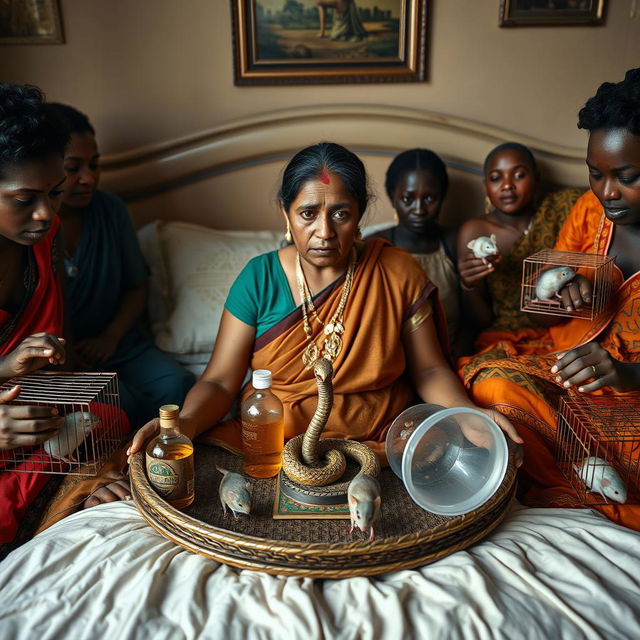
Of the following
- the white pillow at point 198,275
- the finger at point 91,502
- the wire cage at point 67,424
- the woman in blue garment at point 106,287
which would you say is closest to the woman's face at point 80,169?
the woman in blue garment at point 106,287

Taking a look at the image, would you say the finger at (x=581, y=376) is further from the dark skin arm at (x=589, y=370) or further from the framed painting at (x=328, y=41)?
the framed painting at (x=328, y=41)

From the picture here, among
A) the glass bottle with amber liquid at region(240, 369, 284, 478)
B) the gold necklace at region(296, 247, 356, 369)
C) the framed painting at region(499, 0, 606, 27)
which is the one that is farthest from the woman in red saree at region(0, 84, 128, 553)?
the framed painting at region(499, 0, 606, 27)

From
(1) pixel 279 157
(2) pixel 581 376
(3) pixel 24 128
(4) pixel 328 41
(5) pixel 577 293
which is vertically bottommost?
(2) pixel 581 376

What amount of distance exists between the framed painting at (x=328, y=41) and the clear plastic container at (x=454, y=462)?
1752 millimetres

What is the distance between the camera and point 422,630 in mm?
1193

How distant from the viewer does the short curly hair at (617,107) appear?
1.69 m

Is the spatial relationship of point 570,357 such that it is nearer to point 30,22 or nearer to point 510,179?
point 510,179

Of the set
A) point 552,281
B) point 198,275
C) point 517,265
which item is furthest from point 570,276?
point 198,275

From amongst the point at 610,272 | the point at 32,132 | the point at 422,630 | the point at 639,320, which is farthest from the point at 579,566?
the point at 32,132

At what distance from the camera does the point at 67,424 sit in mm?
1541

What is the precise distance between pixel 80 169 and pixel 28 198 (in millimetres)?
717

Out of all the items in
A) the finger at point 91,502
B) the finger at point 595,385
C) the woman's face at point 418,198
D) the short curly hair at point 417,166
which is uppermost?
the short curly hair at point 417,166

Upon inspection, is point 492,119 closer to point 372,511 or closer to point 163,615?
point 372,511

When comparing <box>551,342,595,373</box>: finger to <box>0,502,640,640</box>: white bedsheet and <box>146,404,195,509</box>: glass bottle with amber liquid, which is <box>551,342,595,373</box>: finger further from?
<box>146,404,195,509</box>: glass bottle with amber liquid
